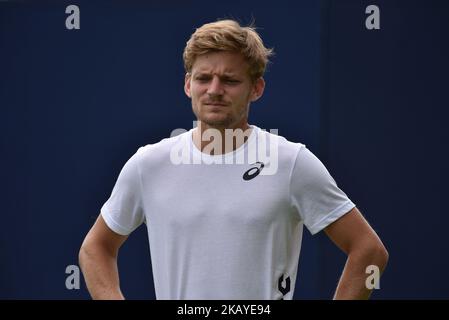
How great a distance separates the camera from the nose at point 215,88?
3541 mm

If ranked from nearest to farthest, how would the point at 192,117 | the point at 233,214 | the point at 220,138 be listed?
the point at 233,214
the point at 220,138
the point at 192,117

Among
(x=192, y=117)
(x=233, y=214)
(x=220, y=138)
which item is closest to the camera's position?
(x=233, y=214)

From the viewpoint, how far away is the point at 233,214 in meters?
3.51

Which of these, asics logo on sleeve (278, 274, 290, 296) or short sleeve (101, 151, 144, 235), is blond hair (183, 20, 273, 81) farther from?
asics logo on sleeve (278, 274, 290, 296)

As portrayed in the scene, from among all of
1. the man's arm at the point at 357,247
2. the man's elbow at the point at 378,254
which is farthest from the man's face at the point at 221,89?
the man's elbow at the point at 378,254

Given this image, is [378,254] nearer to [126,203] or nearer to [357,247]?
[357,247]

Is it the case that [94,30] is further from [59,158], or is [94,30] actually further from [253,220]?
[253,220]

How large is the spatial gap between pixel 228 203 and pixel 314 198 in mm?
338

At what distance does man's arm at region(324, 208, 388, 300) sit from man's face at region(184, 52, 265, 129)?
22.9 inches

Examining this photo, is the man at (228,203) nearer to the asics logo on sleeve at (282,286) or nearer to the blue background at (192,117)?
the asics logo on sleeve at (282,286)

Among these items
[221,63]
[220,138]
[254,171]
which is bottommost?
[254,171]

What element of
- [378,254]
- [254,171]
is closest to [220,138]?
[254,171]

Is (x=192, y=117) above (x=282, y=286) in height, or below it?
above

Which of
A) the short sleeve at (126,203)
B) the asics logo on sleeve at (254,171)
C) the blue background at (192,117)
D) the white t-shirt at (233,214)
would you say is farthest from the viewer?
the blue background at (192,117)
